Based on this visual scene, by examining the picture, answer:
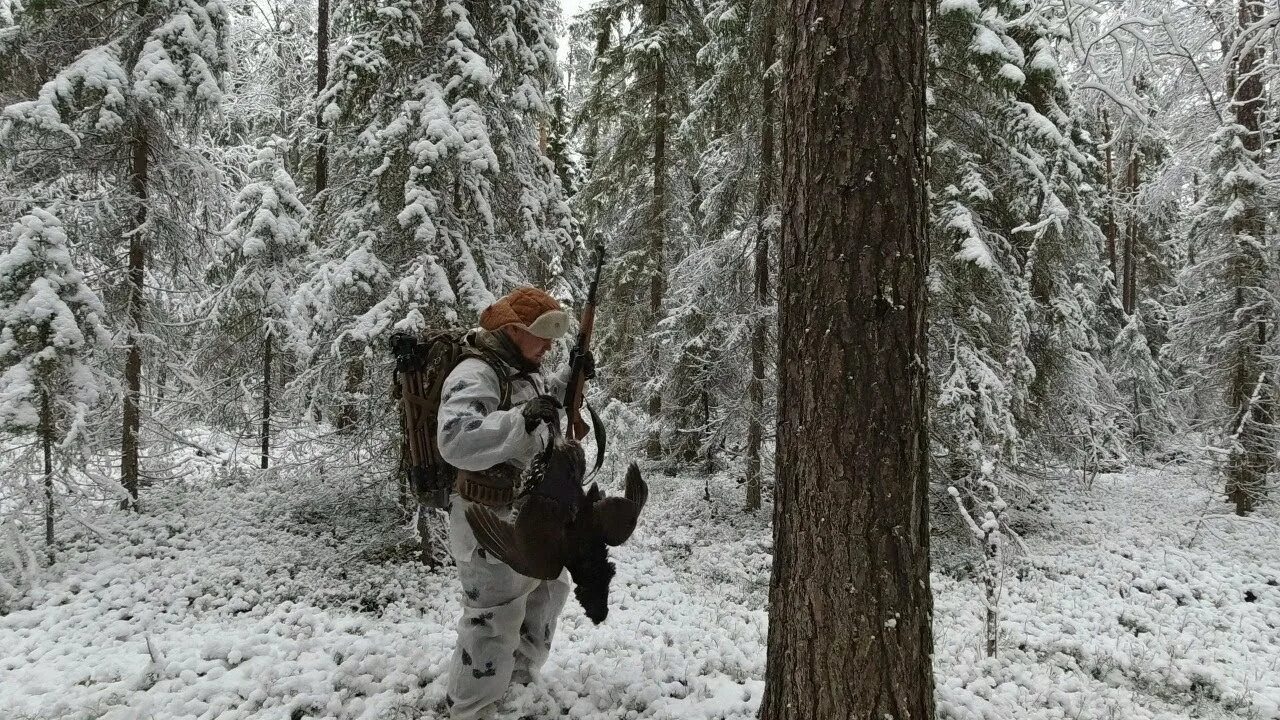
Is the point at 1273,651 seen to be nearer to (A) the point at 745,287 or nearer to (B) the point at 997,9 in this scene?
(A) the point at 745,287

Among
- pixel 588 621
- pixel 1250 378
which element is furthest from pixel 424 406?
pixel 1250 378

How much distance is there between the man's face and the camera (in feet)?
13.1

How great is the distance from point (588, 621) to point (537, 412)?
410cm

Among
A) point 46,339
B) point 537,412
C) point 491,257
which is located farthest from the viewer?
point 491,257

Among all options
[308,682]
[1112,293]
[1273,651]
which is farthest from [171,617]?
[1112,293]

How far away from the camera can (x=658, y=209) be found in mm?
15164

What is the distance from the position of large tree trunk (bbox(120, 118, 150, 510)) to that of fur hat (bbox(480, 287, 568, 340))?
26.5 ft

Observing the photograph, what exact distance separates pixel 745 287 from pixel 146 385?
32.7 ft

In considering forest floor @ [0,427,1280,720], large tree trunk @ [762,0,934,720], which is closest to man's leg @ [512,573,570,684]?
forest floor @ [0,427,1280,720]

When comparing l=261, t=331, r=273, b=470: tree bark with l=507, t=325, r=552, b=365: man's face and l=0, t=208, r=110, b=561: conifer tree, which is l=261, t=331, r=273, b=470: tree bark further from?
l=507, t=325, r=552, b=365: man's face

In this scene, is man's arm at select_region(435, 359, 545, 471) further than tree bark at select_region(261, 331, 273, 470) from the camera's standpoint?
No

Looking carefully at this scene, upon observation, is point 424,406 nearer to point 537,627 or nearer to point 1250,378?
point 537,627

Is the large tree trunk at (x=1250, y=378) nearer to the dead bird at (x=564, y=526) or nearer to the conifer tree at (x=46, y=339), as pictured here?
the dead bird at (x=564, y=526)

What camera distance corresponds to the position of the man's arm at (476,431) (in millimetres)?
3420
